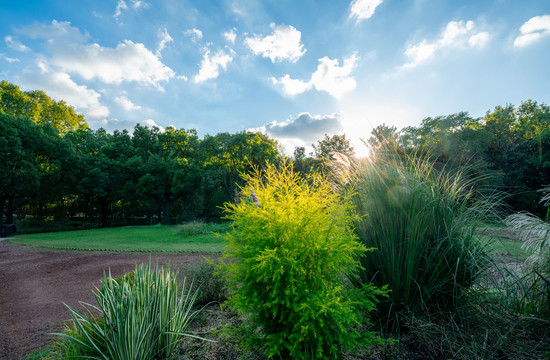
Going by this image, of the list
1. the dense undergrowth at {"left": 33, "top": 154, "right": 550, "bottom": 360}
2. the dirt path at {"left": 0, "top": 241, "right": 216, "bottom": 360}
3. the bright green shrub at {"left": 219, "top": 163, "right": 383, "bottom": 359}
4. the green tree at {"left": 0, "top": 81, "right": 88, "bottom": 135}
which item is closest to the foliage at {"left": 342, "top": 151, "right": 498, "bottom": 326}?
the dense undergrowth at {"left": 33, "top": 154, "right": 550, "bottom": 360}

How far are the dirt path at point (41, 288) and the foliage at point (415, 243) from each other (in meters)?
3.57

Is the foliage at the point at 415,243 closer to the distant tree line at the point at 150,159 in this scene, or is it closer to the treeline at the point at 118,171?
the treeline at the point at 118,171

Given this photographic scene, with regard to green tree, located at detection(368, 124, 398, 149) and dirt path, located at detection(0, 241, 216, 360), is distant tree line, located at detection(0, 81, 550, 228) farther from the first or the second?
green tree, located at detection(368, 124, 398, 149)

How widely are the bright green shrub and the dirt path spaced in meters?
2.73

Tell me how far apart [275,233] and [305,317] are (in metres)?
0.65

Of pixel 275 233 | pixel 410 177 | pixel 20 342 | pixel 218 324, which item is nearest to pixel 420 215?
pixel 410 177

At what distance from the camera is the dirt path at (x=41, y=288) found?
11.8 ft

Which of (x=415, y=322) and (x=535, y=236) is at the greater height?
(x=535, y=236)

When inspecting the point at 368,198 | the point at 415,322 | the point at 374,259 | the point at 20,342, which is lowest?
the point at 20,342

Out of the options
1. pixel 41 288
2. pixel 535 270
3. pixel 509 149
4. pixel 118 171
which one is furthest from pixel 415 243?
pixel 118 171

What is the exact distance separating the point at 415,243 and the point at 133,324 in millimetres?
2670

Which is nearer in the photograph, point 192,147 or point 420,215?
point 420,215

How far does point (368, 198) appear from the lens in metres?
2.64

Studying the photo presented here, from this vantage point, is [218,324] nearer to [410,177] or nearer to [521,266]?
[410,177]
